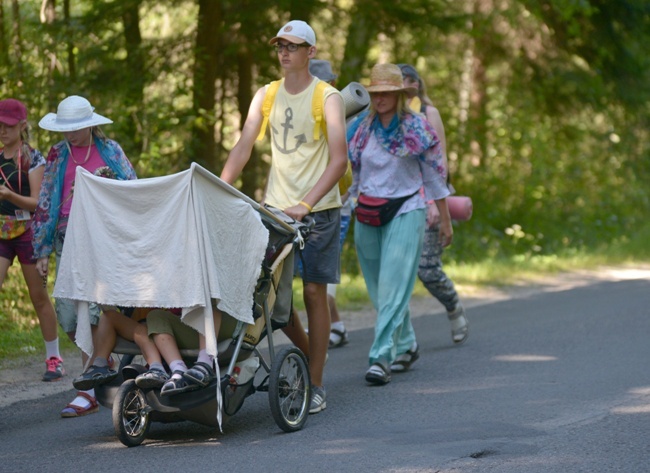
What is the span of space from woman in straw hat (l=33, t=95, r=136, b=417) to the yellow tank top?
94 centimetres

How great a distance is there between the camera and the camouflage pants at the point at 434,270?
905 cm

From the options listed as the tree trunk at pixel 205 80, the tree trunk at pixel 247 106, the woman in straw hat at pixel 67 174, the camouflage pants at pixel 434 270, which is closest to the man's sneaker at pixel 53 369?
the woman in straw hat at pixel 67 174

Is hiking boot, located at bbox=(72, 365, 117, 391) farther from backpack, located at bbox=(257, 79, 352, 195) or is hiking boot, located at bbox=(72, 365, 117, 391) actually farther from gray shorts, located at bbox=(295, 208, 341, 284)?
backpack, located at bbox=(257, 79, 352, 195)

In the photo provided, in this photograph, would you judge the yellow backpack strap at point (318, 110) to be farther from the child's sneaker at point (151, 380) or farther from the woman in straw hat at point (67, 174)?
the child's sneaker at point (151, 380)

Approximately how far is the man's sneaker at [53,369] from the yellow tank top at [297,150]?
221cm

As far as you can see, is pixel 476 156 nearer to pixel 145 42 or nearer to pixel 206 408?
pixel 145 42

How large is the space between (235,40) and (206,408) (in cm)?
982

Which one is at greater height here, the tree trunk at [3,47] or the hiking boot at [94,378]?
the tree trunk at [3,47]

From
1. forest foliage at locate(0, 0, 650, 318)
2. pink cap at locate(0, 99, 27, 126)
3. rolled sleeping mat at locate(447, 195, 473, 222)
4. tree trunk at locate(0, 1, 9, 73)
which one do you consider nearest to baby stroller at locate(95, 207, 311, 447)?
pink cap at locate(0, 99, 27, 126)

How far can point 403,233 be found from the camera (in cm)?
786

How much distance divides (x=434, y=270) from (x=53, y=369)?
3026 mm

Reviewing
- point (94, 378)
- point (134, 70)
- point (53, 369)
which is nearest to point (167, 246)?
point (94, 378)

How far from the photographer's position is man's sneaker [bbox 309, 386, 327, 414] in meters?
6.77

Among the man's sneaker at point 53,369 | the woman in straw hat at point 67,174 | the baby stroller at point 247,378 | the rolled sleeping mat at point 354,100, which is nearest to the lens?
the baby stroller at point 247,378
